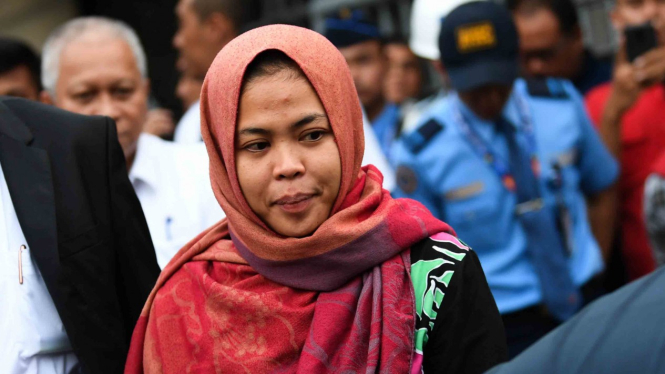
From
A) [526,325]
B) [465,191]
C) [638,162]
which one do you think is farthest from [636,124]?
[526,325]

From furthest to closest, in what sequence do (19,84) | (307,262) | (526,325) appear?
(19,84) → (526,325) → (307,262)

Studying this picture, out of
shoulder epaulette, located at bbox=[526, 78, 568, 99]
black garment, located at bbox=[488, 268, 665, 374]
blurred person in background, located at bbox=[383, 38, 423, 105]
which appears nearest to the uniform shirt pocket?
shoulder epaulette, located at bbox=[526, 78, 568, 99]

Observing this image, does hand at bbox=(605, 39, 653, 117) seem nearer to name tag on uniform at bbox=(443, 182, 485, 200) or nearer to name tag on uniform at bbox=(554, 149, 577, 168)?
name tag on uniform at bbox=(554, 149, 577, 168)

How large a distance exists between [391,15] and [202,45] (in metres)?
3.04

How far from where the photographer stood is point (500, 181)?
4.08 m

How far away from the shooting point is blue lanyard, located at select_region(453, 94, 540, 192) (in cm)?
408

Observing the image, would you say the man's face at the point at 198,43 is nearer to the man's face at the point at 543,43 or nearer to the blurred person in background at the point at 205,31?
the blurred person in background at the point at 205,31

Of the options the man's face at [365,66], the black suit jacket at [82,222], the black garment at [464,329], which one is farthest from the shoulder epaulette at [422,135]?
the black garment at [464,329]

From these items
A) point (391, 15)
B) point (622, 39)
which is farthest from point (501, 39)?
point (391, 15)

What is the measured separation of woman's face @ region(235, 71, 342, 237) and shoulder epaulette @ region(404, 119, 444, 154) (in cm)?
189

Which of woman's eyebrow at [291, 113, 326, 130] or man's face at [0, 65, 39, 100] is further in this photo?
man's face at [0, 65, 39, 100]

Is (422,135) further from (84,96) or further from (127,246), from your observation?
(127,246)

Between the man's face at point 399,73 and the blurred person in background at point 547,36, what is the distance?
5.95 feet

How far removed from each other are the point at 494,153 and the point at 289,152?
6.24 ft
